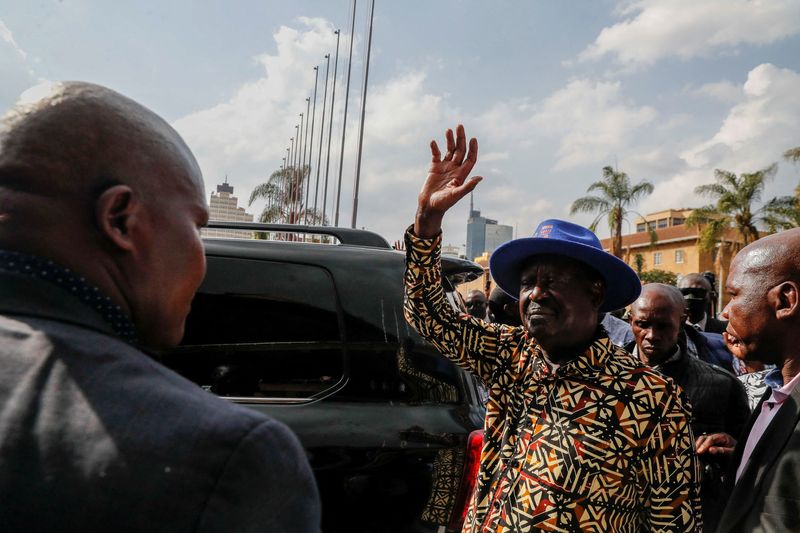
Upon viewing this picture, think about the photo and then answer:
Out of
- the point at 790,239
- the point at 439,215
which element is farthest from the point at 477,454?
the point at 790,239

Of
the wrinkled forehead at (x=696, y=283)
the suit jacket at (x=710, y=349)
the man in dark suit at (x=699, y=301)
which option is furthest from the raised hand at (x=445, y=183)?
the wrinkled forehead at (x=696, y=283)

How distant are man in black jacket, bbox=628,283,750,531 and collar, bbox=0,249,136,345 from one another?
238 cm

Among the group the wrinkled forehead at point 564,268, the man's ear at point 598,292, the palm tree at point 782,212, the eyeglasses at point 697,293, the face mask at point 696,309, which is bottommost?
the man's ear at point 598,292

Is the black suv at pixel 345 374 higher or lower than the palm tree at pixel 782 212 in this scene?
lower

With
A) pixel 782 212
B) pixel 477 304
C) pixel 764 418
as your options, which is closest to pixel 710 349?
pixel 764 418

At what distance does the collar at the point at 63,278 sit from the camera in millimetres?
752

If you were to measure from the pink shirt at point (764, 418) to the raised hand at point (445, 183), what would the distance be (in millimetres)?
1105

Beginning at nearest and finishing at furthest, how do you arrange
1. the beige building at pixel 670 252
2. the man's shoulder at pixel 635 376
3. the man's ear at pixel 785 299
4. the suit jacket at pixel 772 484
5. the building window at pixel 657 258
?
1. the suit jacket at pixel 772 484
2. the man's ear at pixel 785 299
3. the man's shoulder at pixel 635 376
4. the beige building at pixel 670 252
5. the building window at pixel 657 258

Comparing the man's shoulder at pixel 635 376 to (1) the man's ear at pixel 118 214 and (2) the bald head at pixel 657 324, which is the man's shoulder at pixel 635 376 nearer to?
(2) the bald head at pixel 657 324

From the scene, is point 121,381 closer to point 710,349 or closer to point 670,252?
point 710,349

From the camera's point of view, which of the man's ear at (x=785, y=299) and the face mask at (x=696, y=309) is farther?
the face mask at (x=696, y=309)

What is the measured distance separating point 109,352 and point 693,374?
3008 mm

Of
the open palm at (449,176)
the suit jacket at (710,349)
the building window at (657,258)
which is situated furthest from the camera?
the building window at (657,258)

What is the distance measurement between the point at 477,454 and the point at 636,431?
2.15ft
